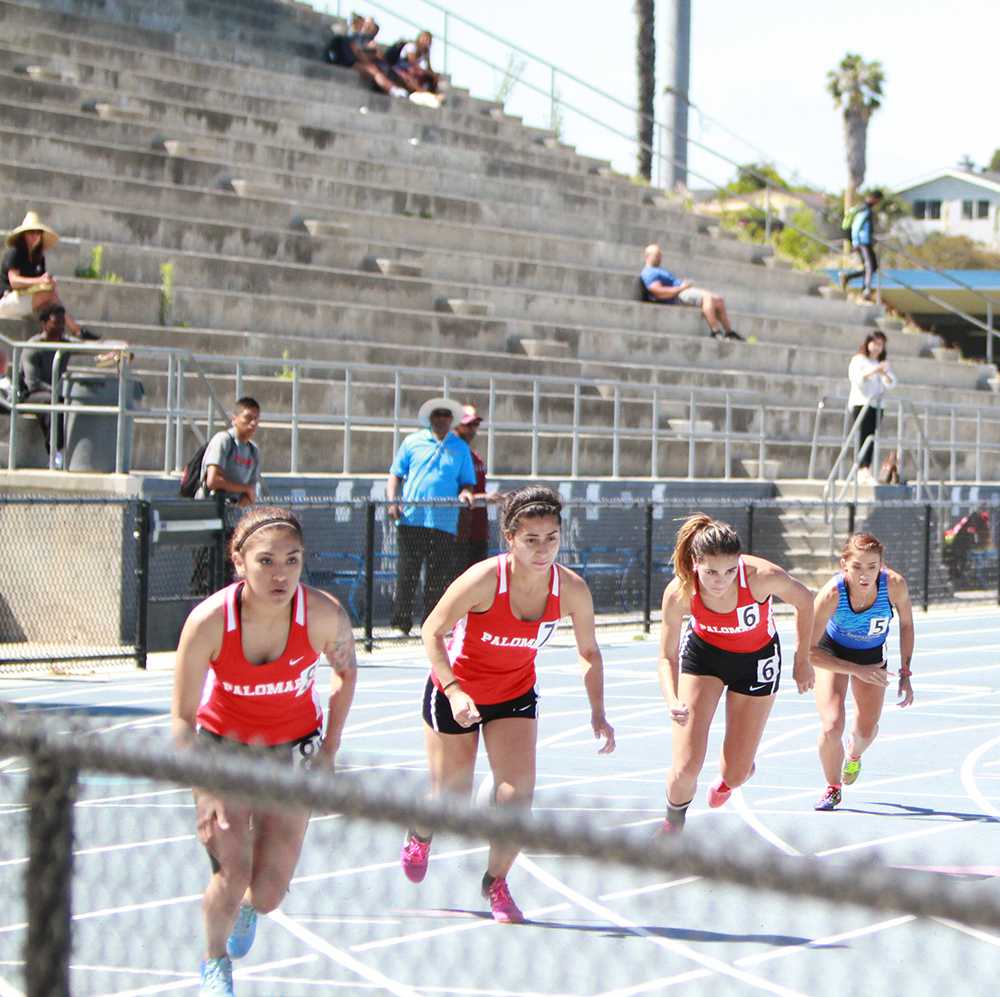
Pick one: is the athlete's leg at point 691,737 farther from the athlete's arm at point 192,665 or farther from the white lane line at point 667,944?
the athlete's arm at point 192,665

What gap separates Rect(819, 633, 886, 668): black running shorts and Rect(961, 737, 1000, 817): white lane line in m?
0.96

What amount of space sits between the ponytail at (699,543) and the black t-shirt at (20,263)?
35.4 ft

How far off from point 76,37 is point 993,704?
18334mm

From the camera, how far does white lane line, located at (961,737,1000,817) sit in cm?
968

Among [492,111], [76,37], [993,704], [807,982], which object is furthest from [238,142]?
[807,982]

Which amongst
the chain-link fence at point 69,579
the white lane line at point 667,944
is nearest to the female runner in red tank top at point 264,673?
the white lane line at point 667,944

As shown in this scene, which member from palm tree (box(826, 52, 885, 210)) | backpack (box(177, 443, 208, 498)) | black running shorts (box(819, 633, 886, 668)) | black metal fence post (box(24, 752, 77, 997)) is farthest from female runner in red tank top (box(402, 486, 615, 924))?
palm tree (box(826, 52, 885, 210))

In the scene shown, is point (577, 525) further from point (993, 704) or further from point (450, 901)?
point (450, 901)

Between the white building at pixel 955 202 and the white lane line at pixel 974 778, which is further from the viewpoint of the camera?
the white building at pixel 955 202

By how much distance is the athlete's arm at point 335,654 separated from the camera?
5.97 m

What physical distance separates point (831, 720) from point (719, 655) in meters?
1.44

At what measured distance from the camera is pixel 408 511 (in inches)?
611

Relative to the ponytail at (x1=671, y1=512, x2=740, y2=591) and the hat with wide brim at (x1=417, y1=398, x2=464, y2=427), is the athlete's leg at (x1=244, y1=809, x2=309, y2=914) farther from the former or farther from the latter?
the hat with wide brim at (x1=417, y1=398, x2=464, y2=427)

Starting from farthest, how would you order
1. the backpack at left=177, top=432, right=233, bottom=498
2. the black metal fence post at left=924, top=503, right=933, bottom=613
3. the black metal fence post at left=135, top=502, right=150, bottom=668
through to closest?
the black metal fence post at left=924, top=503, right=933, bottom=613, the backpack at left=177, top=432, right=233, bottom=498, the black metal fence post at left=135, top=502, right=150, bottom=668
